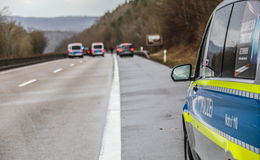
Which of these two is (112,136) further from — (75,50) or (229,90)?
(75,50)

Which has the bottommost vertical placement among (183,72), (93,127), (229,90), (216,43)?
(93,127)

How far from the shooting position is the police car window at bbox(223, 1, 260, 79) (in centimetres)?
246

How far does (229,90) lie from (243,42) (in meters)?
0.29

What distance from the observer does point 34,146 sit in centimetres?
583

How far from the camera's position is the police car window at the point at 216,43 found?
10.4 ft

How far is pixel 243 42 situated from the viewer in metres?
2.68

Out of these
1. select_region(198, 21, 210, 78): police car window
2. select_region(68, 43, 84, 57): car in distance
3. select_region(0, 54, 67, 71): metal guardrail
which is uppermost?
select_region(198, 21, 210, 78): police car window

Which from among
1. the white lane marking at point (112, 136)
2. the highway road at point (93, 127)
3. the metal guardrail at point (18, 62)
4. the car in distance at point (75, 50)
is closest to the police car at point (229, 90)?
the white lane marking at point (112, 136)

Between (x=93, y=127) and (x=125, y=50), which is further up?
(x=93, y=127)

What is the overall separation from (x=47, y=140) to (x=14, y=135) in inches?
28.5

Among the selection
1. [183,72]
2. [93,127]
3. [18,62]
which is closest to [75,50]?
[18,62]

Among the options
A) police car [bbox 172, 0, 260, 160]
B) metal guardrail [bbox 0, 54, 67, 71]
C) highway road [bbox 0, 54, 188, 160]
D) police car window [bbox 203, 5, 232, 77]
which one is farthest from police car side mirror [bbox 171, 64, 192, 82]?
metal guardrail [bbox 0, 54, 67, 71]

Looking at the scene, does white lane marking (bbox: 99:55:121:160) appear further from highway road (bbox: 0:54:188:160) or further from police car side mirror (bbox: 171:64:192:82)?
police car side mirror (bbox: 171:64:192:82)

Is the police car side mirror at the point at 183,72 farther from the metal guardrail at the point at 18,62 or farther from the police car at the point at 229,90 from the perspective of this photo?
the metal guardrail at the point at 18,62
